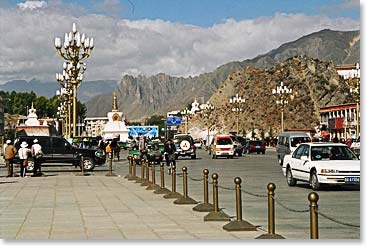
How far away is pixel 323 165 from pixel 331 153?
123 cm

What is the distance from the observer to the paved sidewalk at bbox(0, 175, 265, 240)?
12648mm

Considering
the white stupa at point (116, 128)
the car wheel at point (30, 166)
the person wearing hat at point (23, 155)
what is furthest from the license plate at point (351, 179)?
the white stupa at point (116, 128)

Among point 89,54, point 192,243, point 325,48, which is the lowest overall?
point 192,243

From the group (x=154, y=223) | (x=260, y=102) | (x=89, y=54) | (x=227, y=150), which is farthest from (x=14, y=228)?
(x=260, y=102)

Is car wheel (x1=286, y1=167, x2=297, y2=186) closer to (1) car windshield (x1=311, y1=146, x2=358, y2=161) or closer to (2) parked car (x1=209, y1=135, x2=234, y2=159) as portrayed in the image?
(1) car windshield (x1=311, y1=146, x2=358, y2=161)

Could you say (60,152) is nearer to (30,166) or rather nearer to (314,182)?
(30,166)

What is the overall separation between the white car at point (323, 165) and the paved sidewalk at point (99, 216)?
195 inches

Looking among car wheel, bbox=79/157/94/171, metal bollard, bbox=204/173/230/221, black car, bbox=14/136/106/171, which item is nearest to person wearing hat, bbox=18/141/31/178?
black car, bbox=14/136/106/171

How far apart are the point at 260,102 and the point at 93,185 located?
112 m

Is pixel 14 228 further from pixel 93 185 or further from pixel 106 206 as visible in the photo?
pixel 93 185

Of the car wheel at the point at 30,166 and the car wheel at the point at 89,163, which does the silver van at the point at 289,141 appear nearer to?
the car wheel at the point at 89,163

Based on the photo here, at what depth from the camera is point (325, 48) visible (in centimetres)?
13712

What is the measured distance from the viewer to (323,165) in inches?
853

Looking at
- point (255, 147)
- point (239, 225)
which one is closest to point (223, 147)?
point (255, 147)
